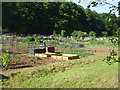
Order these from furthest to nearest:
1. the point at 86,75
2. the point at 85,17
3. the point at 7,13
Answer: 1. the point at 85,17
2. the point at 86,75
3. the point at 7,13

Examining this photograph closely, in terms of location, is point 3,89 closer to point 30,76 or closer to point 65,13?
point 30,76

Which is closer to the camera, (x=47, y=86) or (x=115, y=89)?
(x=115, y=89)

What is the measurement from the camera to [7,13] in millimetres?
3773

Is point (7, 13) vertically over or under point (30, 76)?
over

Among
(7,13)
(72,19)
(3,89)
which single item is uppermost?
(72,19)

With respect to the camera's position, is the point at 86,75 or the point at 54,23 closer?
the point at 86,75

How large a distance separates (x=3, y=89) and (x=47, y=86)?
6.28 ft

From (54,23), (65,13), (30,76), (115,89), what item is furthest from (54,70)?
(65,13)

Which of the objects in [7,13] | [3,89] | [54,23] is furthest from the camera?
[54,23]

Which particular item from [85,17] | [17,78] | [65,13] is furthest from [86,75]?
[85,17]

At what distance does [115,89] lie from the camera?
6.14 m

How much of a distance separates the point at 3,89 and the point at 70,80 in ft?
10.0

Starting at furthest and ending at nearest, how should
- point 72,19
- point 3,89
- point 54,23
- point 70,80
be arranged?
point 72,19 → point 54,23 → point 70,80 → point 3,89

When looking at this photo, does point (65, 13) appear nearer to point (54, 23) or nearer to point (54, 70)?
point (54, 23)
